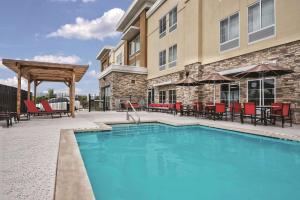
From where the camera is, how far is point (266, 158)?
194 inches

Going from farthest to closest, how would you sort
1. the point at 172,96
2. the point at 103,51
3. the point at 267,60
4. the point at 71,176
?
the point at 103,51, the point at 172,96, the point at 267,60, the point at 71,176

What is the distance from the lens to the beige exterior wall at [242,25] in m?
9.25

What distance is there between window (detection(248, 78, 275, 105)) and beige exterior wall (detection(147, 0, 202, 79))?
15.7 ft

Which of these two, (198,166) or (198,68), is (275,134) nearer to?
(198,166)

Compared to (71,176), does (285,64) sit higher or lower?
higher

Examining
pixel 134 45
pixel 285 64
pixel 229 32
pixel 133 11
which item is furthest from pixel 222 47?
pixel 134 45

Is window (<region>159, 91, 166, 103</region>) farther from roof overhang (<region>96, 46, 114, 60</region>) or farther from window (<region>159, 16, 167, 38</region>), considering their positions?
roof overhang (<region>96, 46, 114, 60</region>)

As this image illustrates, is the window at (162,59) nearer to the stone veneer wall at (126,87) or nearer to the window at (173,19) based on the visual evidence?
the window at (173,19)

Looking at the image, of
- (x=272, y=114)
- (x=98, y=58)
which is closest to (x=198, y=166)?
(x=272, y=114)

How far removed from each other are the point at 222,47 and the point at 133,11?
1655 cm

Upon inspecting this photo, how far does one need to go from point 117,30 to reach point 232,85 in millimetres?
25019

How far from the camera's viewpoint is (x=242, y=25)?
11773mm

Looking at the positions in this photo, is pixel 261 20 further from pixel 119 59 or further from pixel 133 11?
pixel 119 59

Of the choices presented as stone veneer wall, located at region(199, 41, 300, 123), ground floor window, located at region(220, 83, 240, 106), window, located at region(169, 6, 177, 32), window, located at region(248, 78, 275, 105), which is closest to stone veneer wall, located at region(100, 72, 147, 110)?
window, located at region(169, 6, 177, 32)
